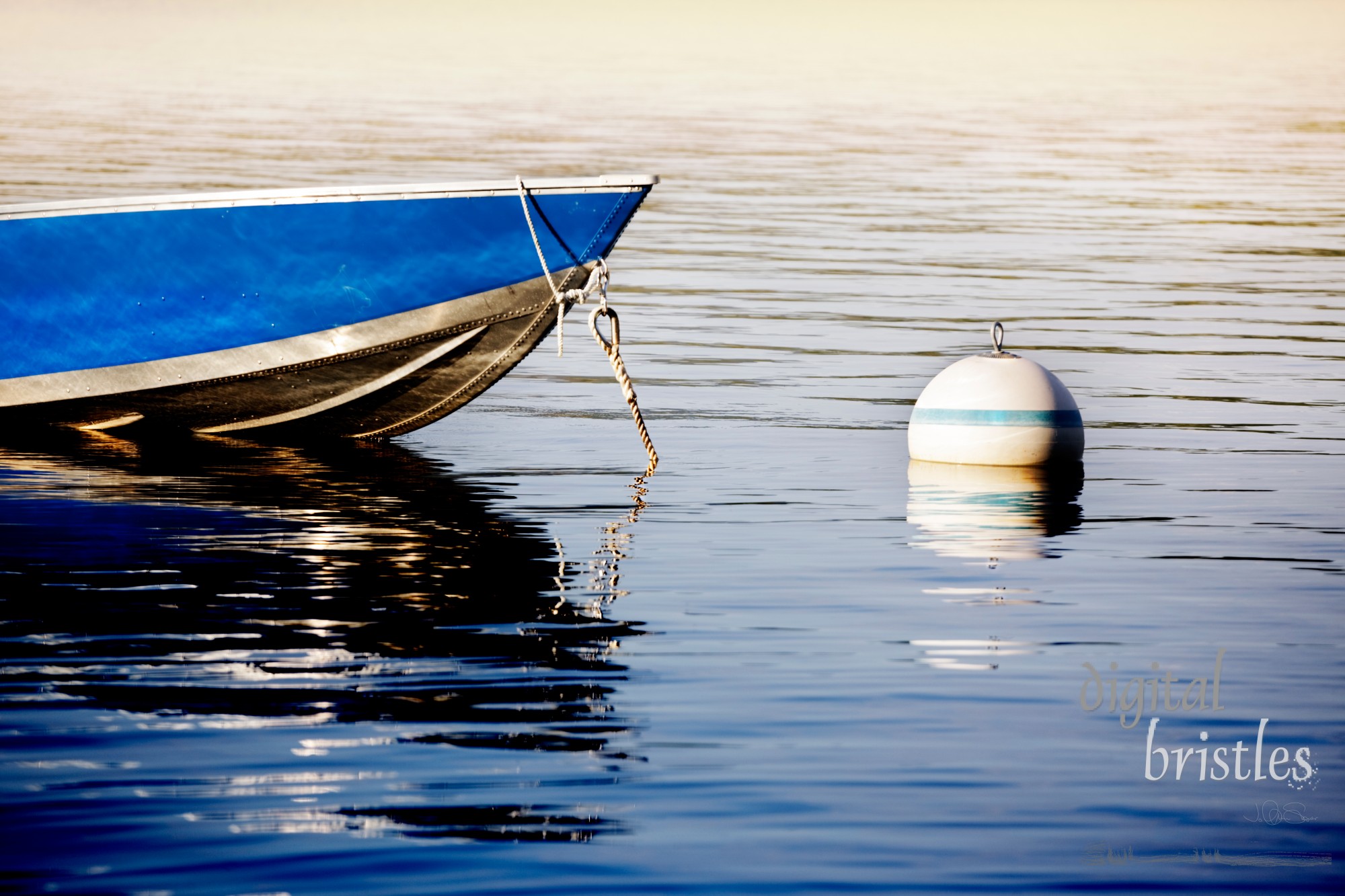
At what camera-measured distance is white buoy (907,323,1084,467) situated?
1408 centimetres

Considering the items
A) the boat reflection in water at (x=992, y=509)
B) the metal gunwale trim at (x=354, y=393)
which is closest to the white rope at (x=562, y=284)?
the metal gunwale trim at (x=354, y=393)

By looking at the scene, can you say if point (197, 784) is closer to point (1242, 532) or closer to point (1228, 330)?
point (1242, 532)

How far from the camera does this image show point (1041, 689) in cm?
773

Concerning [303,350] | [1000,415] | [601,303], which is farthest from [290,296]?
[1000,415]

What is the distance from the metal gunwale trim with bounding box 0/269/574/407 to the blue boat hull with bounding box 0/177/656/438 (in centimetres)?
1

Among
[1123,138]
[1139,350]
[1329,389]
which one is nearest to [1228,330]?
[1139,350]

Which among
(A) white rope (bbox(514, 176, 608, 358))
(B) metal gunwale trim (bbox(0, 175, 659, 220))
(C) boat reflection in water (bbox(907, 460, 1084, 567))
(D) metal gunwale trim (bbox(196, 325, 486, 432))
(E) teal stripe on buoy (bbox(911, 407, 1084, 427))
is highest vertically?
(B) metal gunwale trim (bbox(0, 175, 659, 220))

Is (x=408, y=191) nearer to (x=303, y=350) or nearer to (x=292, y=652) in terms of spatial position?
(x=303, y=350)

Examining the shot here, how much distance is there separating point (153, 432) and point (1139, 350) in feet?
36.3

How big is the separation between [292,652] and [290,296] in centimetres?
768
